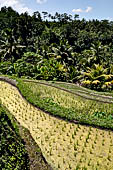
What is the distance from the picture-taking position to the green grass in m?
9.70

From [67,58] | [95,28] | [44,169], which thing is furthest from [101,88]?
[95,28]

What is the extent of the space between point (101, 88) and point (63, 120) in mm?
12463

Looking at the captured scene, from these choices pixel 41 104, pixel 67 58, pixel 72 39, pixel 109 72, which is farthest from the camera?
pixel 72 39

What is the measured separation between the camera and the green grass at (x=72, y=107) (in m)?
9.70

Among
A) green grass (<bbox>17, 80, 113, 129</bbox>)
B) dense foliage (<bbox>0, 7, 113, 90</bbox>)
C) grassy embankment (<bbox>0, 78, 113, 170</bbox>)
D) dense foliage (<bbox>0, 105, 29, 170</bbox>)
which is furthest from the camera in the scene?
dense foliage (<bbox>0, 7, 113, 90</bbox>)

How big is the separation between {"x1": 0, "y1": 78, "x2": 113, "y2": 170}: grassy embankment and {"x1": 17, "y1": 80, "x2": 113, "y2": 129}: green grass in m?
0.32

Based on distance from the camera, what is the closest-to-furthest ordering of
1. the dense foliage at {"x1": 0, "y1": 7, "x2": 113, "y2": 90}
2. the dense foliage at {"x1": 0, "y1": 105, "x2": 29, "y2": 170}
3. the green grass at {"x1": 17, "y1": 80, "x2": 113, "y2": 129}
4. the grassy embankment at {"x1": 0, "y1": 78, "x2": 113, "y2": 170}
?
1. the dense foliage at {"x1": 0, "y1": 105, "x2": 29, "y2": 170}
2. the grassy embankment at {"x1": 0, "y1": 78, "x2": 113, "y2": 170}
3. the green grass at {"x1": 17, "y1": 80, "x2": 113, "y2": 129}
4. the dense foliage at {"x1": 0, "y1": 7, "x2": 113, "y2": 90}

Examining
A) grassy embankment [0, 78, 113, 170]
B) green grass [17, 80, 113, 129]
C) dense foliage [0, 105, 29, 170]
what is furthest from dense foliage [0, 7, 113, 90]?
dense foliage [0, 105, 29, 170]

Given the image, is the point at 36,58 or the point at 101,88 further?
the point at 36,58

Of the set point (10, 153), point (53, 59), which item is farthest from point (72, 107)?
point (53, 59)

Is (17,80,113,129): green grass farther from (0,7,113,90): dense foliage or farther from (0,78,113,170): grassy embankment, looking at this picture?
(0,7,113,90): dense foliage

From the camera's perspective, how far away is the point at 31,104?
38.2 ft

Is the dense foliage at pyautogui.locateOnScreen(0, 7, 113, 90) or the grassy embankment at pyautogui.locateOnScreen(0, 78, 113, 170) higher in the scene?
the dense foliage at pyautogui.locateOnScreen(0, 7, 113, 90)

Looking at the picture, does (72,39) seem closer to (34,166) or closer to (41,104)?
(41,104)
